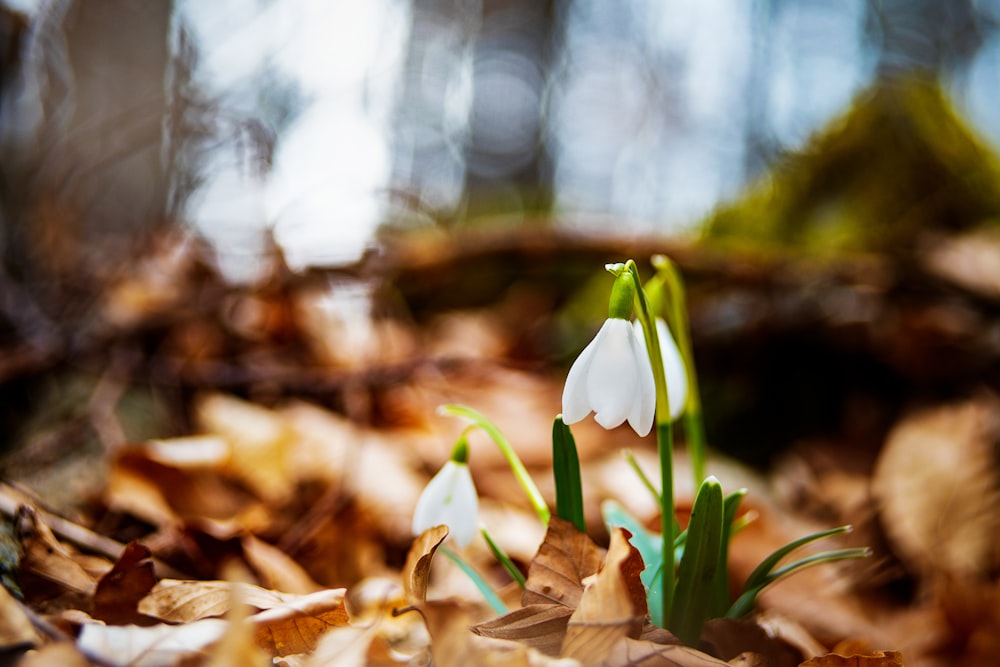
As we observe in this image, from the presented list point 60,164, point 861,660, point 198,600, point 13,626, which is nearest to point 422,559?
point 198,600

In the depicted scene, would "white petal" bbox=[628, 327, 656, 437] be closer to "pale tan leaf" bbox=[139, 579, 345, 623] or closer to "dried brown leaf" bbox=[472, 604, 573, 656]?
"dried brown leaf" bbox=[472, 604, 573, 656]

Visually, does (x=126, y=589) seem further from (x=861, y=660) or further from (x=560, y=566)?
(x=861, y=660)

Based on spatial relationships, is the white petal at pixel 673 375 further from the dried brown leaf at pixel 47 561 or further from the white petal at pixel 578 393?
the dried brown leaf at pixel 47 561

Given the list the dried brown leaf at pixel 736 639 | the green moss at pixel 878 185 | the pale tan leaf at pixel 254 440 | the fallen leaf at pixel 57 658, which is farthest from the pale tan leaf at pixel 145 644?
the green moss at pixel 878 185

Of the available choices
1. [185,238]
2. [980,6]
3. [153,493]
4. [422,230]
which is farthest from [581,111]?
→ [153,493]

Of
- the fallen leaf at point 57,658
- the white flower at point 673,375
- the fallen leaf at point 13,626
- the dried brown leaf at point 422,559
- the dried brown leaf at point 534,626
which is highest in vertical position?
the white flower at point 673,375

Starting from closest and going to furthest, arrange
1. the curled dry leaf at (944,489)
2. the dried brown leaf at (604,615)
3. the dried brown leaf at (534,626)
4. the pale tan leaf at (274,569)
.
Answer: the dried brown leaf at (604,615), the dried brown leaf at (534,626), the pale tan leaf at (274,569), the curled dry leaf at (944,489)

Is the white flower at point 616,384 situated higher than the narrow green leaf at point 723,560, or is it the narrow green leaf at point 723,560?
the white flower at point 616,384
